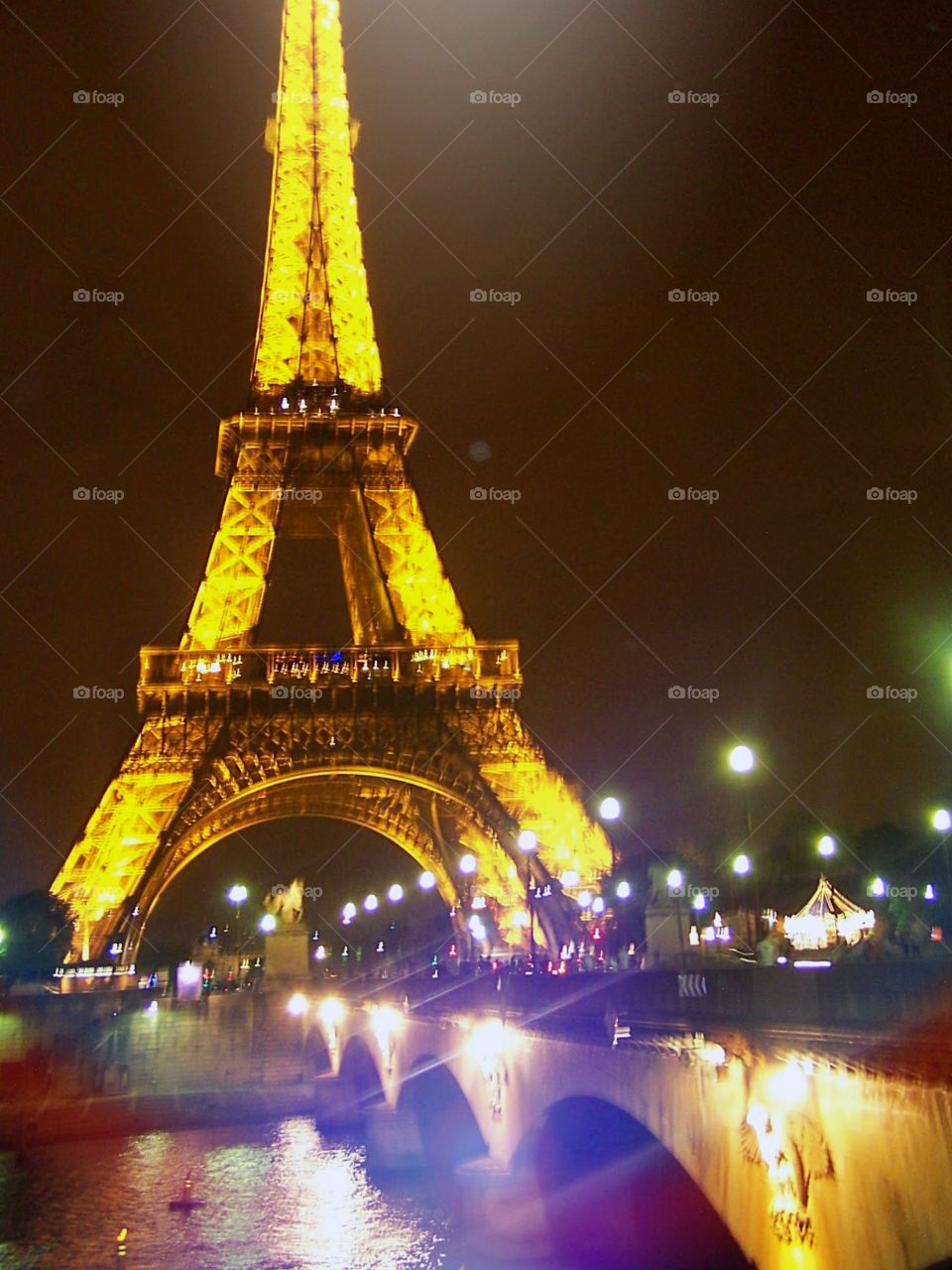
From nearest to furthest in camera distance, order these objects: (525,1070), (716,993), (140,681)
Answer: (716,993), (525,1070), (140,681)

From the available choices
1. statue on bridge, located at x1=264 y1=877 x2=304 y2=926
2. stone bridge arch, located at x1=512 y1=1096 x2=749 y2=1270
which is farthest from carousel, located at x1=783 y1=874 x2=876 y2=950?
statue on bridge, located at x1=264 y1=877 x2=304 y2=926

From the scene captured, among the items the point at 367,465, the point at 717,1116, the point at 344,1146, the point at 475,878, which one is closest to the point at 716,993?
the point at 717,1116

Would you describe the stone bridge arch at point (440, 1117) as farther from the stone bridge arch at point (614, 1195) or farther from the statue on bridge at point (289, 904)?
the statue on bridge at point (289, 904)

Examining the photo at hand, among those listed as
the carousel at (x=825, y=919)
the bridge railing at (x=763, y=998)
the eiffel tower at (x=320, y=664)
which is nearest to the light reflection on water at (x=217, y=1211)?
the eiffel tower at (x=320, y=664)

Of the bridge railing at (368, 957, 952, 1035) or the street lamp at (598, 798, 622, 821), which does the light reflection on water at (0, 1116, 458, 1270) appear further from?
the street lamp at (598, 798, 622, 821)

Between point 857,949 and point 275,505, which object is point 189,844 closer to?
point 275,505

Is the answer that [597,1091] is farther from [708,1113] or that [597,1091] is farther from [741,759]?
[741,759]
